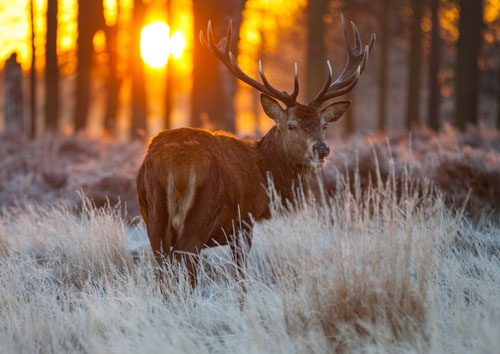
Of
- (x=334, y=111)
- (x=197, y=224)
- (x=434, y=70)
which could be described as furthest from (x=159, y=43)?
(x=197, y=224)

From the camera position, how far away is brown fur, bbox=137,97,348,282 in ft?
12.9

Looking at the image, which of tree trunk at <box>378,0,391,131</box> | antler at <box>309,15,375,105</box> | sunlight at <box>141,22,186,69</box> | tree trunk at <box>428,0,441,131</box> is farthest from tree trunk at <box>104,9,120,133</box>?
antler at <box>309,15,375,105</box>

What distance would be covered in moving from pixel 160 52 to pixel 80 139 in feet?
27.9

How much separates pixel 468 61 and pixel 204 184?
36.9 ft

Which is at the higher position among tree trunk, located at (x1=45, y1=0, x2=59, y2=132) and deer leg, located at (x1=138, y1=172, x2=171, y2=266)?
tree trunk, located at (x1=45, y1=0, x2=59, y2=132)

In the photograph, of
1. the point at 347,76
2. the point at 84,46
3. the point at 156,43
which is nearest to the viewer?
the point at 347,76

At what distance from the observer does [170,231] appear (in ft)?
13.1

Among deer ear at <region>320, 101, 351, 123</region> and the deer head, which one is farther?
deer ear at <region>320, 101, 351, 123</region>

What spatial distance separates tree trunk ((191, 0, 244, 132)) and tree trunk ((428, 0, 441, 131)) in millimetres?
7668

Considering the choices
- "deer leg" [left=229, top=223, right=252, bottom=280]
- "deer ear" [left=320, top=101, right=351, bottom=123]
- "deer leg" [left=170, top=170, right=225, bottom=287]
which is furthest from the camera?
"deer ear" [left=320, top=101, right=351, bottom=123]

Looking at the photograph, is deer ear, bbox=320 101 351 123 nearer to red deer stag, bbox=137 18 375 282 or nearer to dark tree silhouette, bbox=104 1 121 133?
red deer stag, bbox=137 18 375 282

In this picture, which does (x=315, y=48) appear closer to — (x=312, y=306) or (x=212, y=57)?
(x=212, y=57)

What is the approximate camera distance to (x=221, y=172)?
4.20 m

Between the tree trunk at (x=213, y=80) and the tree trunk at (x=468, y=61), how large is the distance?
219 inches
